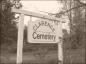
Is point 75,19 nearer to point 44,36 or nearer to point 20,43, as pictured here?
point 44,36

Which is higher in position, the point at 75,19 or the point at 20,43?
the point at 75,19

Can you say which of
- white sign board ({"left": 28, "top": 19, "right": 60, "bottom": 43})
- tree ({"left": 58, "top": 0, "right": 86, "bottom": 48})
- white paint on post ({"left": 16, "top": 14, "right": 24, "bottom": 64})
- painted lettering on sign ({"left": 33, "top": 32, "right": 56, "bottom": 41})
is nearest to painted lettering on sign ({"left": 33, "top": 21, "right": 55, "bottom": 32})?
white sign board ({"left": 28, "top": 19, "right": 60, "bottom": 43})

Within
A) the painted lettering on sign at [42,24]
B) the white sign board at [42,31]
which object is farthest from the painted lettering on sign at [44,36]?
the painted lettering on sign at [42,24]

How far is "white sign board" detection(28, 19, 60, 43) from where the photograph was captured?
11.4ft

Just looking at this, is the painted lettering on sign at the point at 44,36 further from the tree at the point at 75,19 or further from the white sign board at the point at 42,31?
the tree at the point at 75,19

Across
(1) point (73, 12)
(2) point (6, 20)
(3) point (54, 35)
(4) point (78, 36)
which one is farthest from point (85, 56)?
(2) point (6, 20)

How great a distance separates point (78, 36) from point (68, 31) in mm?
415

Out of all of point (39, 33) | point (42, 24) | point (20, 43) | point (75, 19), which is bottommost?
point (20, 43)

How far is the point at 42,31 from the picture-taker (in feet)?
12.1

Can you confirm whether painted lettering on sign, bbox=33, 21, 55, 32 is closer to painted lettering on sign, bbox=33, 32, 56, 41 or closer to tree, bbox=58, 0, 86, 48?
painted lettering on sign, bbox=33, 32, 56, 41

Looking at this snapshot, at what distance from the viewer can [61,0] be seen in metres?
4.25

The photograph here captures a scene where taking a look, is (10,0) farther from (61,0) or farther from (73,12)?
(73,12)

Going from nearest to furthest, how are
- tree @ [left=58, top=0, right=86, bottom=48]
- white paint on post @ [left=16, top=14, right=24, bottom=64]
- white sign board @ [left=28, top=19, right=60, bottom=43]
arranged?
white paint on post @ [left=16, top=14, right=24, bottom=64]
white sign board @ [left=28, top=19, right=60, bottom=43]
tree @ [left=58, top=0, right=86, bottom=48]

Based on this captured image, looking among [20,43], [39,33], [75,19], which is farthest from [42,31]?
[75,19]
